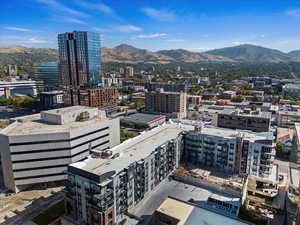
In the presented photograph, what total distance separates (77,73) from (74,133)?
83093mm

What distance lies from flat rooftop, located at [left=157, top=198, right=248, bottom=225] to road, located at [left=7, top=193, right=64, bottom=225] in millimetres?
26799

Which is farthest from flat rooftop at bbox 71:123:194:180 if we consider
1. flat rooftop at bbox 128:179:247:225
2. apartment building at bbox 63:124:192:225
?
flat rooftop at bbox 128:179:247:225

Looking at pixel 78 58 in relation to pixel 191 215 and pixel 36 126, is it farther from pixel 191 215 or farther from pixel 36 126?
pixel 191 215

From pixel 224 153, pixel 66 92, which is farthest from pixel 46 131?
pixel 66 92

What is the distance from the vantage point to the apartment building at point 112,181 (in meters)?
33.1

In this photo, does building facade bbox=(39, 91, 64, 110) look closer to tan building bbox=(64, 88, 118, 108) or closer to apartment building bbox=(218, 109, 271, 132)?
tan building bbox=(64, 88, 118, 108)

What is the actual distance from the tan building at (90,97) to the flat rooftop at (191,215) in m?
86.0

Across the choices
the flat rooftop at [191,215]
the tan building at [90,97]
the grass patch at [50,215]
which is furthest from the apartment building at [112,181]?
the tan building at [90,97]

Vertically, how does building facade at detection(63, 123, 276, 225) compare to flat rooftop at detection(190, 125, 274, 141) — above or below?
below

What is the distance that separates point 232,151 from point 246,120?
31609 mm

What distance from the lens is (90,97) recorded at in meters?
112

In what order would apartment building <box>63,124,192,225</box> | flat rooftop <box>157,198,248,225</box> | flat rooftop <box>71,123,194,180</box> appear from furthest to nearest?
flat rooftop <box>71,123,194,180</box>
apartment building <box>63,124,192,225</box>
flat rooftop <box>157,198,248,225</box>

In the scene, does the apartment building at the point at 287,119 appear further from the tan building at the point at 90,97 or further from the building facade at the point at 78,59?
the building facade at the point at 78,59

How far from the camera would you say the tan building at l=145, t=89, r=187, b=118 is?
117562mm
